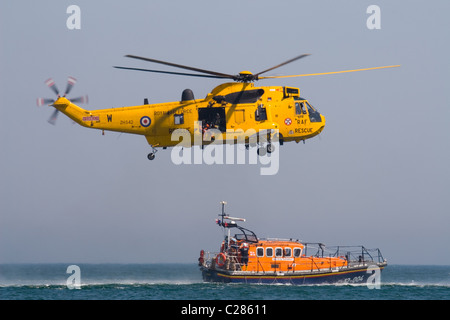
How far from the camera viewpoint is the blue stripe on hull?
43.5m

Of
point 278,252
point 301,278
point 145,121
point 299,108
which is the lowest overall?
point 301,278

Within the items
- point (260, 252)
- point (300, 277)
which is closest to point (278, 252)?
point (260, 252)

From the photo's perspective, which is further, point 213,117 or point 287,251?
point 287,251

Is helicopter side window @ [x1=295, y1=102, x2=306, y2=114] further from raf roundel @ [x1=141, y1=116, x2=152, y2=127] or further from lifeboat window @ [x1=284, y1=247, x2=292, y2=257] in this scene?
lifeboat window @ [x1=284, y1=247, x2=292, y2=257]

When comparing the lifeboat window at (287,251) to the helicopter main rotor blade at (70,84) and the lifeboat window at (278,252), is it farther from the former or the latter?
the helicopter main rotor blade at (70,84)

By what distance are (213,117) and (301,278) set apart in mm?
12667

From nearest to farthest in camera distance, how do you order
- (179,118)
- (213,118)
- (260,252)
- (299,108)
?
1. (213,118)
2. (179,118)
3. (299,108)
4. (260,252)

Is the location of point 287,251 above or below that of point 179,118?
below

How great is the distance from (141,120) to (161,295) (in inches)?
402

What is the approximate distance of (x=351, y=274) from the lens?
44.9m

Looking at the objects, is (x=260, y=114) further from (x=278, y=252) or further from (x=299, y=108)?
(x=278, y=252)

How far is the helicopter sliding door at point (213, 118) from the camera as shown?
3606cm

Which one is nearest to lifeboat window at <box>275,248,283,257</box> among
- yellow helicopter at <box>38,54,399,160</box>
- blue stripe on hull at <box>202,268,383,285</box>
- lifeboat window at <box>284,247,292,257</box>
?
lifeboat window at <box>284,247,292,257</box>

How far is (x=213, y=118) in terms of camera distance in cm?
3616
